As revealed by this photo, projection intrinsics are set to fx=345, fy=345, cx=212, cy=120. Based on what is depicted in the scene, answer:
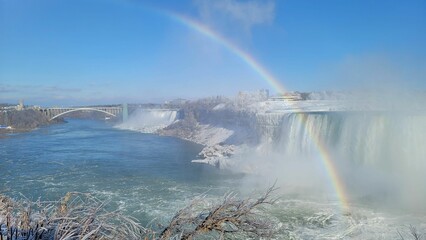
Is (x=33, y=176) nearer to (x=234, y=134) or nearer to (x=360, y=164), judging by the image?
(x=360, y=164)

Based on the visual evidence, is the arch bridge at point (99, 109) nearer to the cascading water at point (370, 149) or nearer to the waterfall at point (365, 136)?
the waterfall at point (365, 136)

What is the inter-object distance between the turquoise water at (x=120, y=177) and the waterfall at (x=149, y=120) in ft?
55.5

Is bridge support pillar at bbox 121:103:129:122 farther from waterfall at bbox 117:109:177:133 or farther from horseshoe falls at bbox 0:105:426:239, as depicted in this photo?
horseshoe falls at bbox 0:105:426:239

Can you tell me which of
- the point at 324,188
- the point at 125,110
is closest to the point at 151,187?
the point at 324,188

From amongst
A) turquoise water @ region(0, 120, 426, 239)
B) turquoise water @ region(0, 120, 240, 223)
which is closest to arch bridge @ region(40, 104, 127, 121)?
turquoise water @ region(0, 120, 426, 239)

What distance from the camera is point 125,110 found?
158 feet

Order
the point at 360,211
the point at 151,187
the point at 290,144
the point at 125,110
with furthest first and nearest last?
the point at 125,110, the point at 290,144, the point at 151,187, the point at 360,211

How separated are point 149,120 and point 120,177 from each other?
29820mm

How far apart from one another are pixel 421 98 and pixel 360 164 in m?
5.10

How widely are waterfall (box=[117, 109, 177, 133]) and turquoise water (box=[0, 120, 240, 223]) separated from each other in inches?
666

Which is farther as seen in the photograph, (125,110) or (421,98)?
(125,110)

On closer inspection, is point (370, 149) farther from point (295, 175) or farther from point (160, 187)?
point (160, 187)

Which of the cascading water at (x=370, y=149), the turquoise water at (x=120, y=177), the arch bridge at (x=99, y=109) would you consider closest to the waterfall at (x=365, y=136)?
the cascading water at (x=370, y=149)

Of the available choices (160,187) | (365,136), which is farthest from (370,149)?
(160,187)
